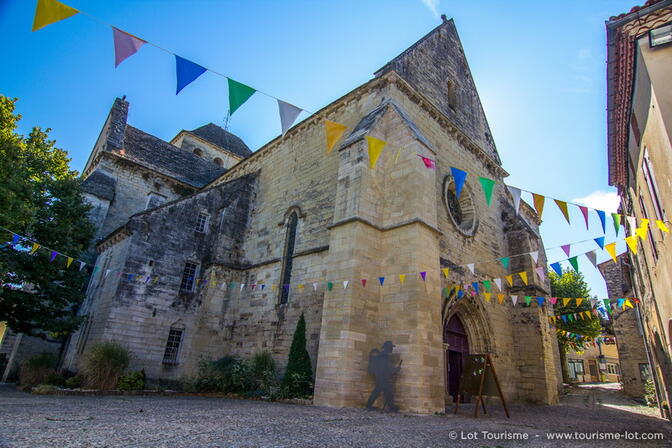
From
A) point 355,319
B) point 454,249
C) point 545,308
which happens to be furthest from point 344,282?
point 545,308

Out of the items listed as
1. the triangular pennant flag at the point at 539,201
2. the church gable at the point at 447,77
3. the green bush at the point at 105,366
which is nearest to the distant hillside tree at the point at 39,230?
the green bush at the point at 105,366

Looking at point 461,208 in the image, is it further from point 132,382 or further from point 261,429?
point 132,382

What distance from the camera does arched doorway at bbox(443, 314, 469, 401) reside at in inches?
409

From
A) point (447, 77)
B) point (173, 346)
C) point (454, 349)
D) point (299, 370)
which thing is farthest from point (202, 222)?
point (447, 77)

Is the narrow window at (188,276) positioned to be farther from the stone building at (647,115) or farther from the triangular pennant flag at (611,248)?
the stone building at (647,115)

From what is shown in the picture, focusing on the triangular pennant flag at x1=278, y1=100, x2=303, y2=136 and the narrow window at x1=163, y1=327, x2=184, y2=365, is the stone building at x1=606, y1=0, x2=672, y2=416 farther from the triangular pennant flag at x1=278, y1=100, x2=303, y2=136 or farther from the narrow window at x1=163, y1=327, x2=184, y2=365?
the narrow window at x1=163, y1=327, x2=184, y2=365

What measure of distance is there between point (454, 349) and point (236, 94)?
9.05m

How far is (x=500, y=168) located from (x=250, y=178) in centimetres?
1084

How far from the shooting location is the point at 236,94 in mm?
5719

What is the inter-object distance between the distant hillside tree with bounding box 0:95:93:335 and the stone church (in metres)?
1.00

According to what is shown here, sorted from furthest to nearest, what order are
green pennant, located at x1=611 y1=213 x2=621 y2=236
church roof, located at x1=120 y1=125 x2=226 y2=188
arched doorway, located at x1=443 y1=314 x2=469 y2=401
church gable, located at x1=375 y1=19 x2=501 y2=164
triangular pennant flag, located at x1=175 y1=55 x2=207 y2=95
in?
1. church roof, located at x1=120 y1=125 x2=226 y2=188
2. church gable, located at x1=375 y1=19 x2=501 y2=164
3. arched doorway, located at x1=443 y1=314 x2=469 y2=401
4. green pennant, located at x1=611 y1=213 x2=621 y2=236
5. triangular pennant flag, located at x1=175 y1=55 x2=207 y2=95

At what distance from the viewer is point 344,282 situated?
8.36 m

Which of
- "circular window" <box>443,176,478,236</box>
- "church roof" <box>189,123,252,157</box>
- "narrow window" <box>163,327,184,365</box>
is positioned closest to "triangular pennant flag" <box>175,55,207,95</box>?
"circular window" <box>443,176,478,236</box>

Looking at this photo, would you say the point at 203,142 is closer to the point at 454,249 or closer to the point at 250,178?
the point at 250,178
